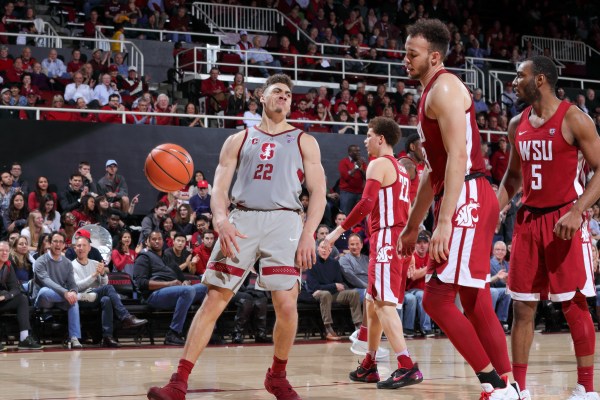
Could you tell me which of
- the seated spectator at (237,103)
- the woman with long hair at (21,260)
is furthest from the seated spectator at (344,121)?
the woman with long hair at (21,260)

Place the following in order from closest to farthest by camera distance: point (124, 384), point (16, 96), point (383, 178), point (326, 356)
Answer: point (124, 384) < point (383, 178) < point (326, 356) < point (16, 96)

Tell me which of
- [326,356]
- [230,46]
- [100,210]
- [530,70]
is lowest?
[326,356]

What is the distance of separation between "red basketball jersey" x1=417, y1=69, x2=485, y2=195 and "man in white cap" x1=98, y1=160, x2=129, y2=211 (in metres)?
9.93

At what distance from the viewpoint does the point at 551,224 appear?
5645 millimetres

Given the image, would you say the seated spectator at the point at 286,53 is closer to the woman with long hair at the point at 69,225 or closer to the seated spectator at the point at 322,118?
the seated spectator at the point at 322,118

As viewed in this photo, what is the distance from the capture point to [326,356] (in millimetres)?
9555

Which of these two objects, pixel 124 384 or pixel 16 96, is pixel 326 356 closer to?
pixel 124 384

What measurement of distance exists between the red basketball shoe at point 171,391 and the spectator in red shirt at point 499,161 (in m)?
13.7

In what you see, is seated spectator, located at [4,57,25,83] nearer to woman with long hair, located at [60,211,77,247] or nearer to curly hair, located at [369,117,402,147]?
woman with long hair, located at [60,211,77,247]

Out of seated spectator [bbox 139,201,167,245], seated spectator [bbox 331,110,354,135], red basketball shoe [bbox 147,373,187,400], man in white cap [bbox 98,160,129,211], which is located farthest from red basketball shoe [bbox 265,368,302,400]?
seated spectator [bbox 331,110,354,135]

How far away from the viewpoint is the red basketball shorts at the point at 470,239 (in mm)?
4973

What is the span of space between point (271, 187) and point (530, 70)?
1.82 meters

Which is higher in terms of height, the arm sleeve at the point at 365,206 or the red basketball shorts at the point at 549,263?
the arm sleeve at the point at 365,206

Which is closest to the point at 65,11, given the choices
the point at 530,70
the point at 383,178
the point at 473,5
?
the point at 473,5
